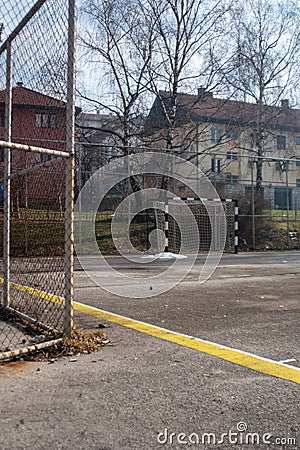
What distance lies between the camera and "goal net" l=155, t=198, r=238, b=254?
17766 millimetres

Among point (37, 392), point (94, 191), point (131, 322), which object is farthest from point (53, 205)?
point (94, 191)

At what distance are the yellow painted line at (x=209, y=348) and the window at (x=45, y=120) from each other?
1.80 m

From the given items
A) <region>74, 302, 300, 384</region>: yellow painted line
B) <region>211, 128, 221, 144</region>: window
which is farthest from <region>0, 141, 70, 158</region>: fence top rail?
<region>211, 128, 221, 144</region>: window

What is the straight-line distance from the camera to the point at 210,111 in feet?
80.8

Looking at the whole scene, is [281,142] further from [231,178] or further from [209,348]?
[209,348]

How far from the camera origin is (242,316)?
623cm

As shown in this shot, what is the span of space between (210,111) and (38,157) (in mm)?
20102

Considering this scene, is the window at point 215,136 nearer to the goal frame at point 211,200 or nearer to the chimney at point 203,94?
the chimney at point 203,94

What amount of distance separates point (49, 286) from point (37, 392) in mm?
3676

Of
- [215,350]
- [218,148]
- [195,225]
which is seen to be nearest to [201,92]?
[218,148]

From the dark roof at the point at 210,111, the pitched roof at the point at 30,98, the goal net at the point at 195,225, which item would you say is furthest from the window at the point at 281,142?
the pitched roof at the point at 30,98

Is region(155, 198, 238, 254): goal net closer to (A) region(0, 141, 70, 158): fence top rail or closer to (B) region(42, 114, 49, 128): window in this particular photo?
(B) region(42, 114, 49, 128): window

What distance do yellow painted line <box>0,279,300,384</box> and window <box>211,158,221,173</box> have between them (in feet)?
52.9

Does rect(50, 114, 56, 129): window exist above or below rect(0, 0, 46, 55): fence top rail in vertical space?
below
